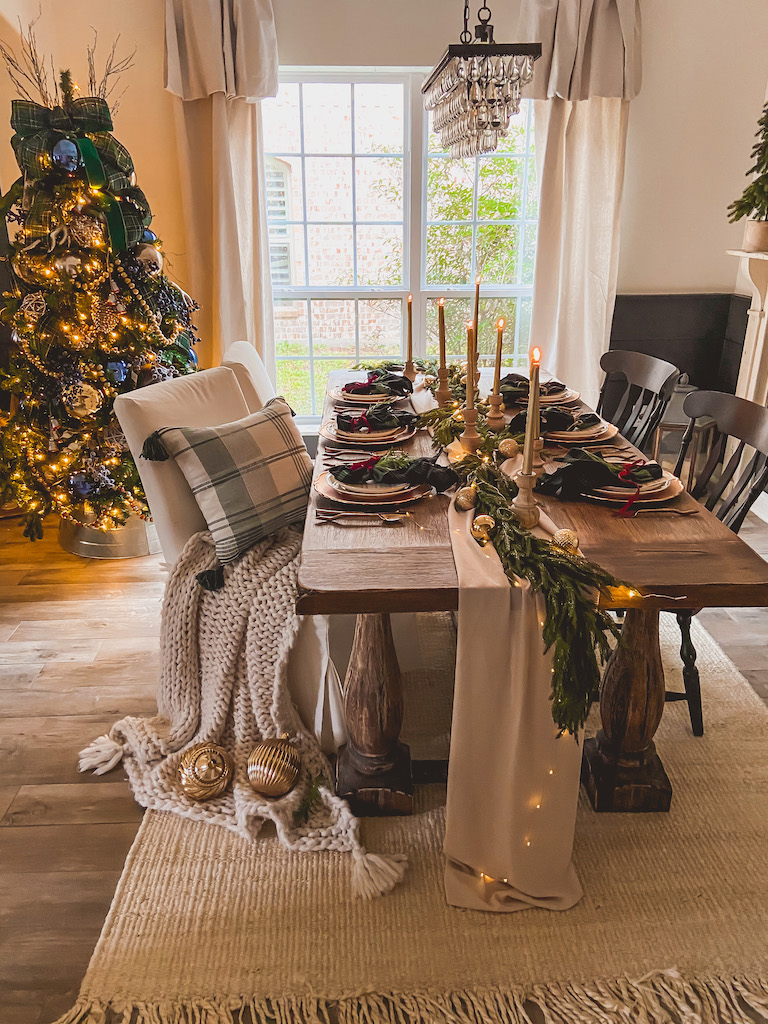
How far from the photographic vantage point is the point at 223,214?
354 cm

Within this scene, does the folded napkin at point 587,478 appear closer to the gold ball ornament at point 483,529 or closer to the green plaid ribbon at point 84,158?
the gold ball ornament at point 483,529

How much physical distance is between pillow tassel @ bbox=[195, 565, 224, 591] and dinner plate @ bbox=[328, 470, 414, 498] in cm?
39

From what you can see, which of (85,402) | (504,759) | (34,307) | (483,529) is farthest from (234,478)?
(34,307)

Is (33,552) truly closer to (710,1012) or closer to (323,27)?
(323,27)

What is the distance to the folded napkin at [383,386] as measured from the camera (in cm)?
279

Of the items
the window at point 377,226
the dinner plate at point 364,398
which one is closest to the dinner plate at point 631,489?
the dinner plate at point 364,398

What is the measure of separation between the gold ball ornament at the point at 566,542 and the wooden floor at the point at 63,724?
1.21 metres

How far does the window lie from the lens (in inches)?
148

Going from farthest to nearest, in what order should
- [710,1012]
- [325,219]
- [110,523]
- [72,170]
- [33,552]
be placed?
[325,219], [33,552], [110,523], [72,170], [710,1012]

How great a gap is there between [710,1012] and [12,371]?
291cm

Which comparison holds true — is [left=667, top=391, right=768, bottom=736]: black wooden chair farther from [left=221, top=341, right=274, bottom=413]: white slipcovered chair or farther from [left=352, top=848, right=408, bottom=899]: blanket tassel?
[left=221, top=341, right=274, bottom=413]: white slipcovered chair

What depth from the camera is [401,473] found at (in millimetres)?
1902

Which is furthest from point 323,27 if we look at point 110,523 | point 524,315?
point 110,523

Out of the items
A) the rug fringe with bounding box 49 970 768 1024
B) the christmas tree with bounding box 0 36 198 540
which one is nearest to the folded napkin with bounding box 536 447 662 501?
the rug fringe with bounding box 49 970 768 1024
